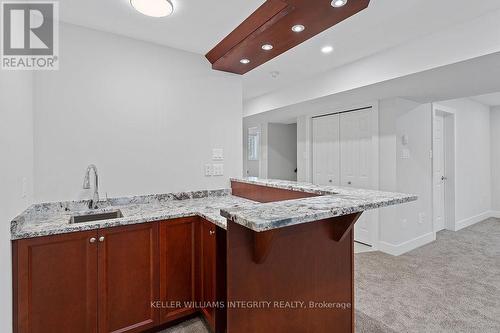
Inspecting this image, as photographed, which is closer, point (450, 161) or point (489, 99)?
point (450, 161)

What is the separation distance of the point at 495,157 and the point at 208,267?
6586 millimetres

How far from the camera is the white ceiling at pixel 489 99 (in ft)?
14.6

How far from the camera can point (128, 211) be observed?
2033 mm

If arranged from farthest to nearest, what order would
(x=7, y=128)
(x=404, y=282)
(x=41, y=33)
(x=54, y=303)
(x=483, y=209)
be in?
1. (x=483, y=209)
2. (x=404, y=282)
3. (x=41, y=33)
4. (x=54, y=303)
5. (x=7, y=128)

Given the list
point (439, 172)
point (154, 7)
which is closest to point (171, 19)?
point (154, 7)

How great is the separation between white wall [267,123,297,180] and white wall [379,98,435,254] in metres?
2.73

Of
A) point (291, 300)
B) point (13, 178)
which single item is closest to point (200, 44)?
point (13, 178)

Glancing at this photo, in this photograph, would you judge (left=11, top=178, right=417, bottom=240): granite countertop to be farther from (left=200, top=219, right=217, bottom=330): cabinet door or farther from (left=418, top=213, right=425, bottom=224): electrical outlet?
(left=418, top=213, right=425, bottom=224): electrical outlet

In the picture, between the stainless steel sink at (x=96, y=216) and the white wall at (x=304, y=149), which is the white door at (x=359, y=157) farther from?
the stainless steel sink at (x=96, y=216)

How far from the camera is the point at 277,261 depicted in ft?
4.70

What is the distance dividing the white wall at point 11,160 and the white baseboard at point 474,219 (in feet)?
19.1

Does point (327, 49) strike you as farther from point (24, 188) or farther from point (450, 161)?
point (450, 161)

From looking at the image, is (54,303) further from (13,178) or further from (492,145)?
(492,145)

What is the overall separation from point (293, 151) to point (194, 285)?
488 cm
